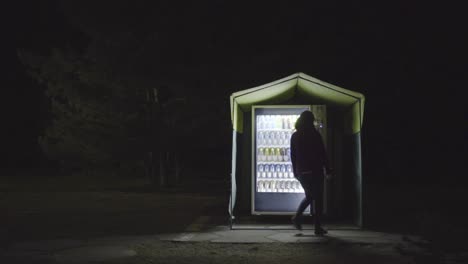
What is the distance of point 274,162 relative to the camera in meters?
11.4

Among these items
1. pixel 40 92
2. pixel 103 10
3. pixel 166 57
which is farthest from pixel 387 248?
pixel 40 92

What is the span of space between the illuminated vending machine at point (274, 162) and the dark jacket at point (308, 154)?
4.22 feet

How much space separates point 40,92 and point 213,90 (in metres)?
35.5

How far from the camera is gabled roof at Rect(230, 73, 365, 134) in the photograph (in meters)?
10.0

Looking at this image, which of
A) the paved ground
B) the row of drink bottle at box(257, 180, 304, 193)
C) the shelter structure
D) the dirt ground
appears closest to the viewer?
the dirt ground

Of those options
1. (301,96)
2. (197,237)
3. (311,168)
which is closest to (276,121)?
(301,96)

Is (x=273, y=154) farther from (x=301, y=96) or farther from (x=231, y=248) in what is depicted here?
(x=231, y=248)

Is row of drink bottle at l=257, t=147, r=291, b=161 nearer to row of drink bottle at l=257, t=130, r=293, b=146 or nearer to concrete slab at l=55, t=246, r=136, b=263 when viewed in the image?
row of drink bottle at l=257, t=130, r=293, b=146

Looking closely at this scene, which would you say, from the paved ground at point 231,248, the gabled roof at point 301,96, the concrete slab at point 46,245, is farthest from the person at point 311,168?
the concrete slab at point 46,245

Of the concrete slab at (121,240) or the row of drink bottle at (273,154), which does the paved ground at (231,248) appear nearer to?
the concrete slab at (121,240)

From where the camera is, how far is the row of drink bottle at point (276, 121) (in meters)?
11.5

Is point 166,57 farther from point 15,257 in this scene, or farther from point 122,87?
point 15,257

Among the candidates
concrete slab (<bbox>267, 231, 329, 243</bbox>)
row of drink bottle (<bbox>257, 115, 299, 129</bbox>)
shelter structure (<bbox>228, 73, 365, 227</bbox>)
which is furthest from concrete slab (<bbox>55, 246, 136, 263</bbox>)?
row of drink bottle (<bbox>257, 115, 299, 129</bbox>)

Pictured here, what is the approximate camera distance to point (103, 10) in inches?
808
